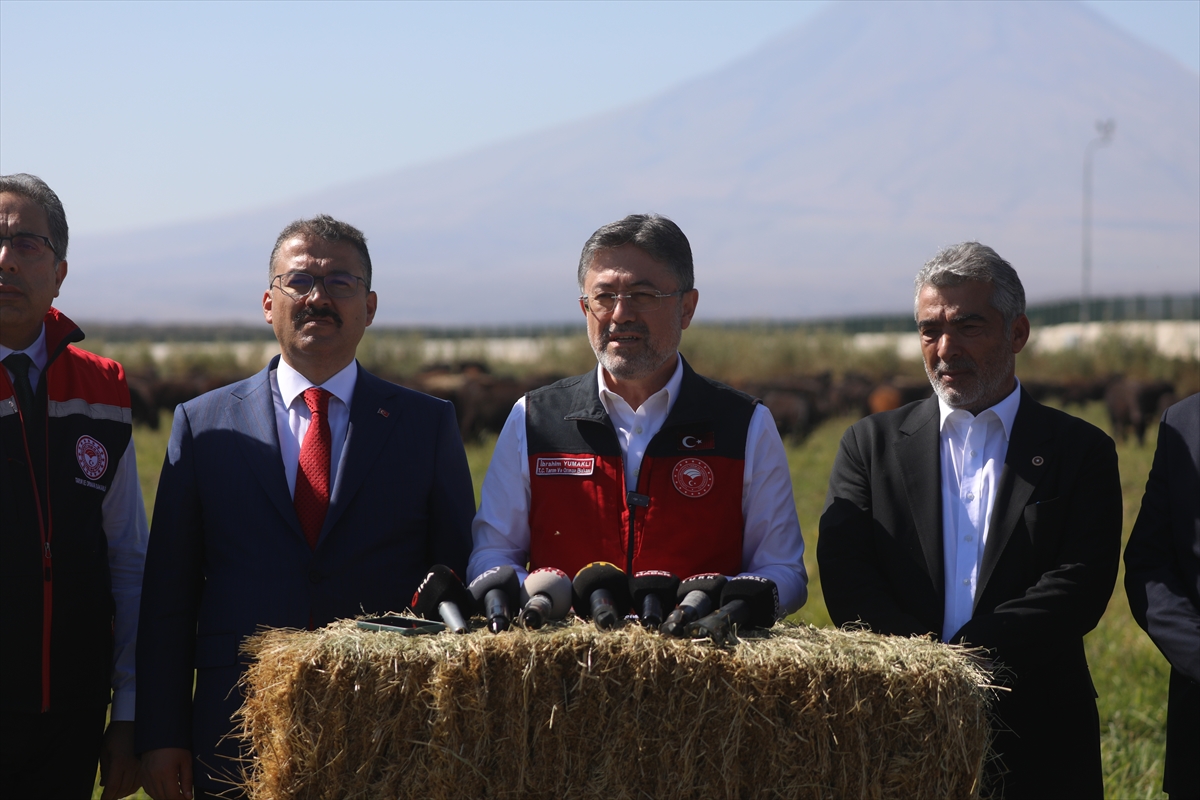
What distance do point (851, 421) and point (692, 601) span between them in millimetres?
26532

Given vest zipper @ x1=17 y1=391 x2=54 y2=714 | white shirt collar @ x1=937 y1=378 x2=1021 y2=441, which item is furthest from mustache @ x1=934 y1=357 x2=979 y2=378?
vest zipper @ x1=17 y1=391 x2=54 y2=714

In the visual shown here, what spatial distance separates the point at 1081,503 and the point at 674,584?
1.50 m

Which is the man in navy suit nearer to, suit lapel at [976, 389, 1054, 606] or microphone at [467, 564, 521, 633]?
microphone at [467, 564, 521, 633]

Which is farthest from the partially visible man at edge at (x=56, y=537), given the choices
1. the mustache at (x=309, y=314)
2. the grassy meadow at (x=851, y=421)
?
the grassy meadow at (x=851, y=421)

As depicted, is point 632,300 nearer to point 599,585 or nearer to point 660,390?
point 660,390

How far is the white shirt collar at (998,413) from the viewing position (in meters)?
4.02

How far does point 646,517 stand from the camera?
12.5ft

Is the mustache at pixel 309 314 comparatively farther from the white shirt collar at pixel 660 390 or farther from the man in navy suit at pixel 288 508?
the white shirt collar at pixel 660 390

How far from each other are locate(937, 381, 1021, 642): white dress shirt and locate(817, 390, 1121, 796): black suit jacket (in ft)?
0.14

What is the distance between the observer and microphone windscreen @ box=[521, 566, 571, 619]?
3.19 m

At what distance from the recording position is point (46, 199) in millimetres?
3920

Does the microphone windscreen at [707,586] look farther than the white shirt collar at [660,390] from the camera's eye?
No

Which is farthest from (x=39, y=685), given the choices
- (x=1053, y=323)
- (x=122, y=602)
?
(x=1053, y=323)

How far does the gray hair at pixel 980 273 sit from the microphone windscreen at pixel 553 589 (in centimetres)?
165
